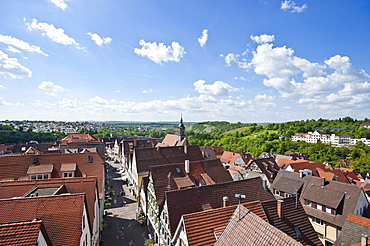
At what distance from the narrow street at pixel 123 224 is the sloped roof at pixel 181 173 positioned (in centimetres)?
605

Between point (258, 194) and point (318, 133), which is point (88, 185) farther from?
point (318, 133)

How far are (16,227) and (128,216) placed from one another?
21.6 metres

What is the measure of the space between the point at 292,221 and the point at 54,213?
17216 millimetres

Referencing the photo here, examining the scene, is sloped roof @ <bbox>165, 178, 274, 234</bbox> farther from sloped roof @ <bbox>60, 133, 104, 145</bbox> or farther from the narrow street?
sloped roof @ <bbox>60, 133, 104, 145</bbox>

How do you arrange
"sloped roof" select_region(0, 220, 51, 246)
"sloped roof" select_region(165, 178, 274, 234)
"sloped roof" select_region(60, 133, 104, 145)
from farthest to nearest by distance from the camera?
"sloped roof" select_region(60, 133, 104, 145), "sloped roof" select_region(165, 178, 274, 234), "sloped roof" select_region(0, 220, 51, 246)

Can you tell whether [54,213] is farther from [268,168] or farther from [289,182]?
[268,168]

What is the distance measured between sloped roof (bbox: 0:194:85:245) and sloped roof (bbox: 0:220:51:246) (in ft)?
10.5

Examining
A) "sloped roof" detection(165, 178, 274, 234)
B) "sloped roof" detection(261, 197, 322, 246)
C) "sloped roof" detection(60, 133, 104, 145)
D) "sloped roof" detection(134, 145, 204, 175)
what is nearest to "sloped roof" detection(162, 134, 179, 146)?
"sloped roof" detection(60, 133, 104, 145)

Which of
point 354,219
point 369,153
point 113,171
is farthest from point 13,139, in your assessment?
point 369,153

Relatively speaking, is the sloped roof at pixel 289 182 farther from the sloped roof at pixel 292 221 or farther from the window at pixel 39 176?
the window at pixel 39 176

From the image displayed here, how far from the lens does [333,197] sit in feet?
78.0

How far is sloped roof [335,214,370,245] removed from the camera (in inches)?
693

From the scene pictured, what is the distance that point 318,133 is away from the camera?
5472 inches

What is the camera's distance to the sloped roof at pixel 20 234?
8281 millimetres
